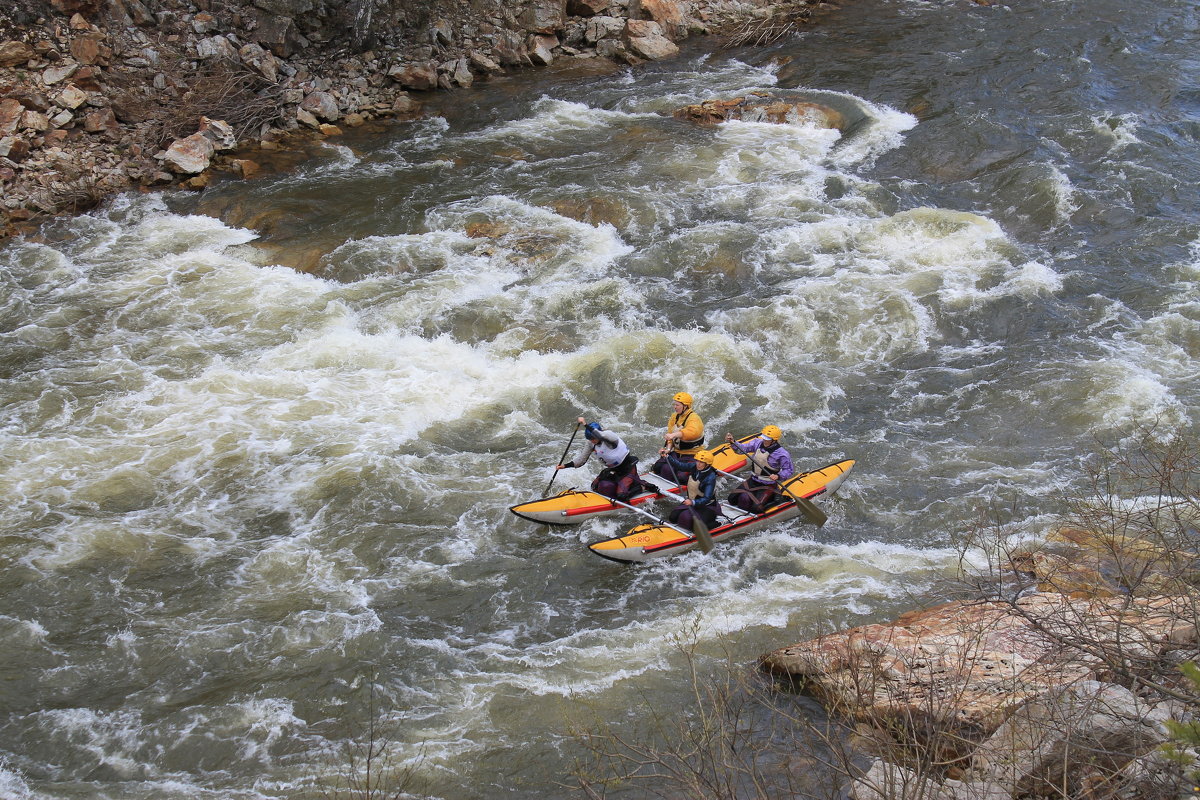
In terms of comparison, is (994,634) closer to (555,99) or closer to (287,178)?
(287,178)

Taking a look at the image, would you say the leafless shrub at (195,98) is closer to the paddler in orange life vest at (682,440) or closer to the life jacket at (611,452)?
the life jacket at (611,452)

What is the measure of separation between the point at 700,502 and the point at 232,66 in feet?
38.6

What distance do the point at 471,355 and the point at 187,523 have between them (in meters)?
3.51

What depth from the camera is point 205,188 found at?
13336mm

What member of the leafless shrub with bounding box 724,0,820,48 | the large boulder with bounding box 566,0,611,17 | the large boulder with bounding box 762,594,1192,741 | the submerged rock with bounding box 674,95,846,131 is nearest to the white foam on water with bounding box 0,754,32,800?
the large boulder with bounding box 762,594,1192,741

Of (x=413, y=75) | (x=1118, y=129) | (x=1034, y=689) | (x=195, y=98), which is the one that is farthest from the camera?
(x=413, y=75)

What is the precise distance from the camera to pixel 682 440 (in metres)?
8.21

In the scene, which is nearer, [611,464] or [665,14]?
[611,464]

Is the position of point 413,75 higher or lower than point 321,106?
higher

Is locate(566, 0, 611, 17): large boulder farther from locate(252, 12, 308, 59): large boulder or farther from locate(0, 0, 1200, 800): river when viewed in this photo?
locate(252, 12, 308, 59): large boulder

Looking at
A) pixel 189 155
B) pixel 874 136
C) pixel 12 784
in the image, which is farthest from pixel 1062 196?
pixel 12 784

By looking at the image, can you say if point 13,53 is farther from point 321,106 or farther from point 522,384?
point 522,384

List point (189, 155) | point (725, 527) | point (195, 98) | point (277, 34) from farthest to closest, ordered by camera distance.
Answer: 1. point (277, 34)
2. point (195, 98)
3. point (189, 155)
4. point (725, 527)

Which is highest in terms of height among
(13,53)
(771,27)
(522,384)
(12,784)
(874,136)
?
(13,53)
